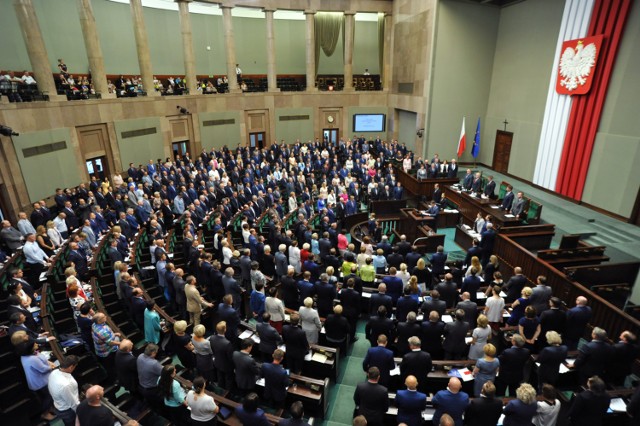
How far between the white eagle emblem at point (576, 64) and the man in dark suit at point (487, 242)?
727 cm

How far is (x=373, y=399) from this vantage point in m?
→ 4.35

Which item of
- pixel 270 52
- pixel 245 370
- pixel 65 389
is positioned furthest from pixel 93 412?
pixel 270 52

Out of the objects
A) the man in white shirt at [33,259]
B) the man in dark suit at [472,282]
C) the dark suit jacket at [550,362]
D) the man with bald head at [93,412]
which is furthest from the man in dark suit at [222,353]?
A: the man in white shirt at [33,259]

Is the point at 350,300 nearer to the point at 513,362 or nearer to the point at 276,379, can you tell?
the point at 276,379

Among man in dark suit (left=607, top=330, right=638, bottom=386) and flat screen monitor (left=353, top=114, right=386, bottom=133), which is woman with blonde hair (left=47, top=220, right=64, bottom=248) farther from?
flat screen monitor (left=353, top=114, right=386, bottom=133)

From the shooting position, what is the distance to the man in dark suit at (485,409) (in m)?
4.06

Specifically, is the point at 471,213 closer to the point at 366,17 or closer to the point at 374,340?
the point at 374,340

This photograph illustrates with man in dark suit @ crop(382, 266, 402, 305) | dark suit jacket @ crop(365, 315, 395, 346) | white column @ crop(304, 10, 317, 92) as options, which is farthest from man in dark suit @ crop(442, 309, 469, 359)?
white column @ crop(304, 10, 317, 92)

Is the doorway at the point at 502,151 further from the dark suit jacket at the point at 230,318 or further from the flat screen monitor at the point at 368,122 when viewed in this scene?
the dark suit jacket at the point at 230,318

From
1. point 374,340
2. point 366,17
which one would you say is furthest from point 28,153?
point 366,17

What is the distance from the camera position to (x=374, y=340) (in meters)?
5.91

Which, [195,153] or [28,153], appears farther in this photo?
[195,153]

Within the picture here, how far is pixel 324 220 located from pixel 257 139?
48.0 feet

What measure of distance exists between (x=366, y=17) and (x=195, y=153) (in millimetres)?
16366
